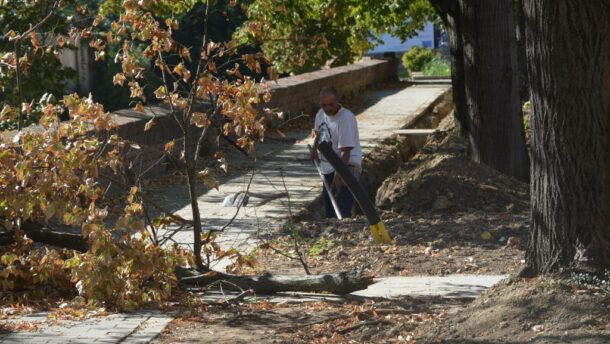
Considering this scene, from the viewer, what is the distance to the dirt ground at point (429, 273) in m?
6.48

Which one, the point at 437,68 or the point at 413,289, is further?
the point at 437,68

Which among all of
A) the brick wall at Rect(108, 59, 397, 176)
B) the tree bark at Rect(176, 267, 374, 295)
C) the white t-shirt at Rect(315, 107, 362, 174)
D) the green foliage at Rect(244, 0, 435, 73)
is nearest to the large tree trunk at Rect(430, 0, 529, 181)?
the green foliage at Rect(244, 0, 435, 73)

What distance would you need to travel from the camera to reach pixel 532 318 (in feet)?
21.1

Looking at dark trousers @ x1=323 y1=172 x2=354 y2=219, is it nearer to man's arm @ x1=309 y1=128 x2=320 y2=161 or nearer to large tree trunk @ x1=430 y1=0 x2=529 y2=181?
man's arm @ x1=309 y1=128 x2=320 y2=161

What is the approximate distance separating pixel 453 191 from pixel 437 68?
3037 cm

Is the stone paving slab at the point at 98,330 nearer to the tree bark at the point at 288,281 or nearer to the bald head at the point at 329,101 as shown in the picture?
the tree bark at the point at 288,281

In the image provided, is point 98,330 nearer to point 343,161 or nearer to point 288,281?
point 288,281

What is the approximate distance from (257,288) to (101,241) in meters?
1.18

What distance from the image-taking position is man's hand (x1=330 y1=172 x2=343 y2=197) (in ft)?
38.4

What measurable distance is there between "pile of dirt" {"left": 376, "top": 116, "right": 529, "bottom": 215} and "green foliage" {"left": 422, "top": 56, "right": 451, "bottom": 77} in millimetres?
26737

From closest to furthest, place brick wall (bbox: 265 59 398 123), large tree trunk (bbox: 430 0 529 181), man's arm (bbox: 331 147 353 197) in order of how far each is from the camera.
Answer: man's arm (bbox: 331 147 353 197), large tree trunk (bbox: 430 0 529 181), brick wall (bbox: 265 59 398 123)

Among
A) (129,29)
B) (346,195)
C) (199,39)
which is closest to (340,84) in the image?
(199,39)

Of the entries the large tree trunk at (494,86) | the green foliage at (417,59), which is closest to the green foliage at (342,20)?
the large tree trunk at (494,86)

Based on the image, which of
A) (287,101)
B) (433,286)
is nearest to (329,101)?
(433,286)
